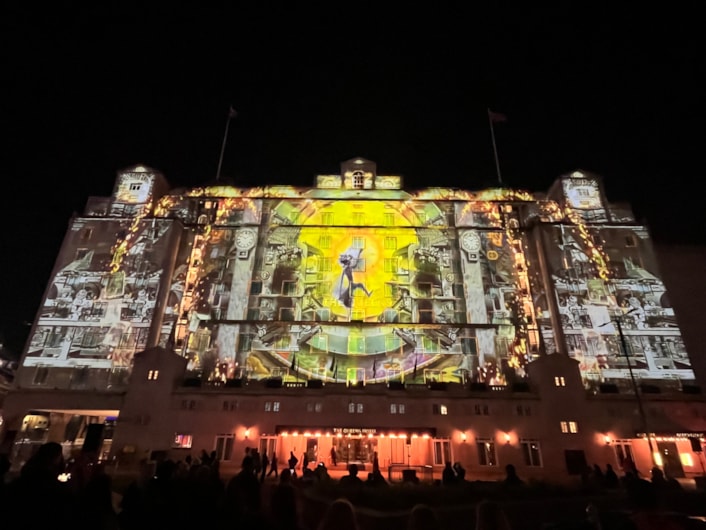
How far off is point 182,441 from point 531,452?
3195 centimetres

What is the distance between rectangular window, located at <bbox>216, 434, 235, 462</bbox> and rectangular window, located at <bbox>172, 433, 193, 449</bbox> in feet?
8.45

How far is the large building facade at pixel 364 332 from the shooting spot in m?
41.0

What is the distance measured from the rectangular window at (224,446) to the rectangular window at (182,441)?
2.58 m

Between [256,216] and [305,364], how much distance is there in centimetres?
2145

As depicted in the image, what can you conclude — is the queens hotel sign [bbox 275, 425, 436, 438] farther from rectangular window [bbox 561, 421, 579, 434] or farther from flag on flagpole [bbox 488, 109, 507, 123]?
flag on flagpole [bbox 488, 109, 507, 123]

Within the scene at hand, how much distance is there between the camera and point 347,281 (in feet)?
178

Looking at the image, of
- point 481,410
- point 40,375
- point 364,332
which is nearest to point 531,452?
point 481,410

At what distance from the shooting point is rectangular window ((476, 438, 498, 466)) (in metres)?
39.6

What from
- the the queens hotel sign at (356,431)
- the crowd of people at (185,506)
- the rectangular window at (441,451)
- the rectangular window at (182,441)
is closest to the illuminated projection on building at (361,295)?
the the queens hotel sign at (356,431)

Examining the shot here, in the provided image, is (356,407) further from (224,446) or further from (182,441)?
(182,441)

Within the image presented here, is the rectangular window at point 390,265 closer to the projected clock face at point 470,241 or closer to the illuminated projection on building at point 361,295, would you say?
the illuminated projection on building at point 361,295

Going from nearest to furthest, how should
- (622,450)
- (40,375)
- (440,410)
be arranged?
(622,450) < (440,410) < (40,375)

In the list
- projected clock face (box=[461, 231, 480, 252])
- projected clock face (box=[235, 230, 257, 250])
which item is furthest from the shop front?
projected clock face (box=[461, 231, 480, 252])

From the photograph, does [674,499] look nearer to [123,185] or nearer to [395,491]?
[395,491]
